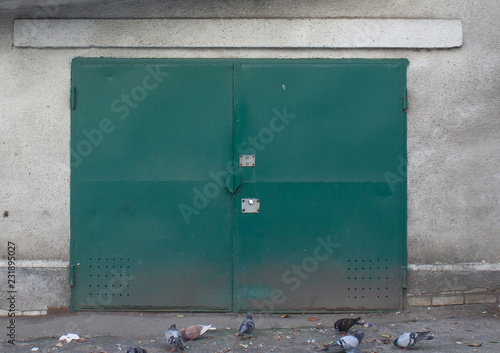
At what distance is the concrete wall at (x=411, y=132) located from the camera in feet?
16.4

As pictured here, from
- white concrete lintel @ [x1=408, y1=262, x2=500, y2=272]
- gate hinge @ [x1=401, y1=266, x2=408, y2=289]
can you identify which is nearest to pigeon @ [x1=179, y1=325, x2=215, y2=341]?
gate hinge @ [x1=401, y1=266, x2=408, y2=289]

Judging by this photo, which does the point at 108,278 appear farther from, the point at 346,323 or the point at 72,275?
the point at 346,323

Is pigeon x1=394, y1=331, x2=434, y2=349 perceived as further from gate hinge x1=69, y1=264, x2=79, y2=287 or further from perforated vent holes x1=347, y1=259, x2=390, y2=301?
gate hinge x1=69, y1=264, x2=79, y2=287

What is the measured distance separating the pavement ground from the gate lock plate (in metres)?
1.03

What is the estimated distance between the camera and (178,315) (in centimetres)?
497

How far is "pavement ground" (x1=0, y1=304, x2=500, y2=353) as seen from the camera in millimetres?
4258

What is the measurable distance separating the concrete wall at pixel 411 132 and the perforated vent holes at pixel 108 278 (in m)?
0.29

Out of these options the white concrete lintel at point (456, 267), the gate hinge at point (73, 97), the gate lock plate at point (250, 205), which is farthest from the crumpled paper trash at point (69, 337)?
the white concrete lintel at point (456, 267)

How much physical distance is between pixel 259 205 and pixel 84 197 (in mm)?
1716

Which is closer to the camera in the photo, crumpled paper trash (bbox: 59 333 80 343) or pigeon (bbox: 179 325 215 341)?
pigeon (bbox: 179 325 215 341)

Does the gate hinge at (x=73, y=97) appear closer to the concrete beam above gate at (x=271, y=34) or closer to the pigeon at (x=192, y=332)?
the concrete beam above gate at (x=271, y=34)

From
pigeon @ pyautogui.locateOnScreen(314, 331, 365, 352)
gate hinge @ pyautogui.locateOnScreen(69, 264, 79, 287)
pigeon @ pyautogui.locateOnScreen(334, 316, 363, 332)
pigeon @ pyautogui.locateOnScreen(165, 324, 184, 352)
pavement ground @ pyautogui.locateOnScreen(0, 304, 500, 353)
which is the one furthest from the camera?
gate hinge @ pyautogui.locateOnScreen(69, 264, 79, 287)

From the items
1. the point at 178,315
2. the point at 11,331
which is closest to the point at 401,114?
the point at 178,315

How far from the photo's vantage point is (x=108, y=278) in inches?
196
